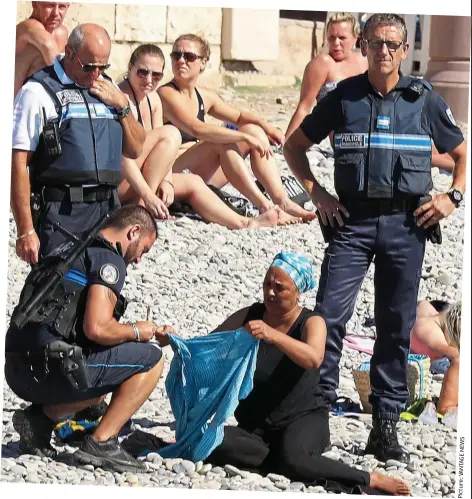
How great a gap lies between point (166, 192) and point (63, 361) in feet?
6.76

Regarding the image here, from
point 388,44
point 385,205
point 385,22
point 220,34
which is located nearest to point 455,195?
point 385,205

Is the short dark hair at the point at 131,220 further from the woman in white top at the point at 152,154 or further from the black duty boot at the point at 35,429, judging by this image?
the woman in white top at the point at 152,154

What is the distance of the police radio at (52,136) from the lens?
23.4 ft

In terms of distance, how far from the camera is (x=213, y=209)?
9266mm

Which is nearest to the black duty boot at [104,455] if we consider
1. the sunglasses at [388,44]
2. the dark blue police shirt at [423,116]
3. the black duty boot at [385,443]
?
the black duty boot at [385,443]

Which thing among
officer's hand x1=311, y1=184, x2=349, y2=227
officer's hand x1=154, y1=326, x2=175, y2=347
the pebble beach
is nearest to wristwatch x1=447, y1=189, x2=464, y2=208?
officer's hand x1=311, y1=184, x2=349, y2=227

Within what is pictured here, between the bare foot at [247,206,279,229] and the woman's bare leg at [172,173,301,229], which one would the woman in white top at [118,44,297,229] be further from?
the bare foot at [247,206,279,229]

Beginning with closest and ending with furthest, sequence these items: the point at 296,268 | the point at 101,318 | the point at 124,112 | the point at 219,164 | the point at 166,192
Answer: the point at 101,318
the point at 296,268
the point at 124,112
the point at 166,192
the point at 219,164

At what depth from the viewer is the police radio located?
7.13 meters

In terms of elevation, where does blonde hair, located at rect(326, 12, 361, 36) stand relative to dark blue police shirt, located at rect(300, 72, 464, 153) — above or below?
above

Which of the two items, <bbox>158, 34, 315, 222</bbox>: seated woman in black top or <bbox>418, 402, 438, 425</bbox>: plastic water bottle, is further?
<bbox>158, 34, 315, 222</bbox>: seated woman in black top

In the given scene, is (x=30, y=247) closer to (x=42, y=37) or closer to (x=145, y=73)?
(x=145, y=73)

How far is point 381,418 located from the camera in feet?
24.1

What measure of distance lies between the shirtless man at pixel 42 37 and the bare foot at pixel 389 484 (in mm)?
3131
